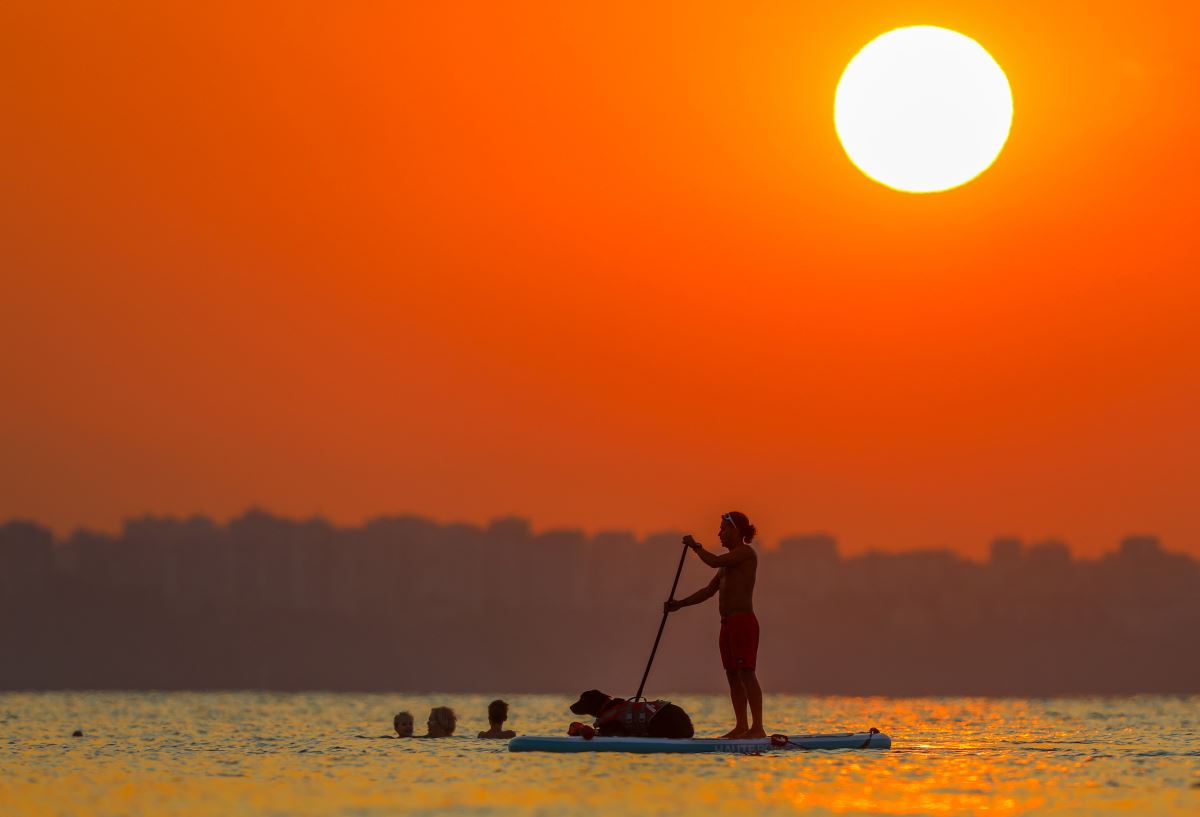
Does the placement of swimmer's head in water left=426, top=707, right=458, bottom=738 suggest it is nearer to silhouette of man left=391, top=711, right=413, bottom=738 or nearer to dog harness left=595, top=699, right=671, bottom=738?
silhouette of man left=391, top=711, right=413, bottom=738

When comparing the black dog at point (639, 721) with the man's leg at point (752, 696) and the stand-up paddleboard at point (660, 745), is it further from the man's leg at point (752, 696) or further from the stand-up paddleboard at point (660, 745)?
the man's leg at point (752, 696)

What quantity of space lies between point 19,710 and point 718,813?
4750 centimetres

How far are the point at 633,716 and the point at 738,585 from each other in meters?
2.16

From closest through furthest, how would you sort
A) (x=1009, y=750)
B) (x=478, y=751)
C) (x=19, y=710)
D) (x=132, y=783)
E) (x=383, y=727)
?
1. (x=132, y=783)
2. (x=478, y=751)
3. (x=1009, y=750)
4. (x=383, y=727)
5. (x=19, y=710)

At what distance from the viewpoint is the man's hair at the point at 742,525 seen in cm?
2409

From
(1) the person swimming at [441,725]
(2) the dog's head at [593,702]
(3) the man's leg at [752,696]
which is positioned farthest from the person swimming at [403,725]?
(3) the man's leg at [752,696]

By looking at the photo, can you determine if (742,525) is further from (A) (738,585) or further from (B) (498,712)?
(B) (498,712)

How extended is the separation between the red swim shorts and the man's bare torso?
106mm

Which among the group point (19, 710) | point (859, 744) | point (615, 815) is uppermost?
point (19, 710)

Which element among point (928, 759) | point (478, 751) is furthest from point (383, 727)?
point (928, 759)

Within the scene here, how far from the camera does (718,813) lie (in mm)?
18422

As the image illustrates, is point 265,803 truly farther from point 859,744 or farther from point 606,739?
point 859,744

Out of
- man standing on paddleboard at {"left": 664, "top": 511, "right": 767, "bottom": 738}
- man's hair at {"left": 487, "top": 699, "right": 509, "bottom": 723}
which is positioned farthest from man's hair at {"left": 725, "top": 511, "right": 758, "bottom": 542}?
man's hair at {"left": 487, "top": 699, "right": 509, "bottom": 723}

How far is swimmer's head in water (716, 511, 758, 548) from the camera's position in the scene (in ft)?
78.8
